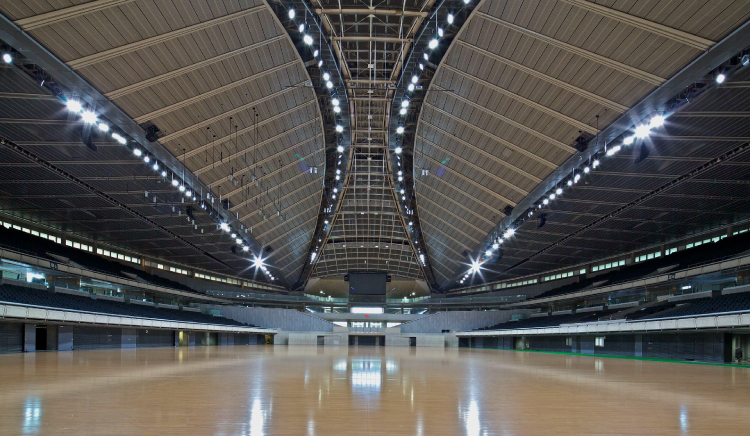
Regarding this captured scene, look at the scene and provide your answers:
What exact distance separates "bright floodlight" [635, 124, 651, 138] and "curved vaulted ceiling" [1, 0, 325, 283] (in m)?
17.8

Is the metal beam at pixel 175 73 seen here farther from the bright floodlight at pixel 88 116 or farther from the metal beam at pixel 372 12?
the metal beam at pixel 372 12

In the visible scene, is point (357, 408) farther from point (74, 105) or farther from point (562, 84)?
point (562, 84)

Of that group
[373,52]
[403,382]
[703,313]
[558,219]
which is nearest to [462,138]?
[373,52]

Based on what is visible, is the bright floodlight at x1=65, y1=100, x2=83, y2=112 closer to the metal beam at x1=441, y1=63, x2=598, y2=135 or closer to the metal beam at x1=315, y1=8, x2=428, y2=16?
the metal beam at x1=315, y1=8, x2=428, y2=16

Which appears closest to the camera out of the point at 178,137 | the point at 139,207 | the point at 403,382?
the point at 403,382

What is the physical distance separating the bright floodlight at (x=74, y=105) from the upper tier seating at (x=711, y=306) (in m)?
33.1

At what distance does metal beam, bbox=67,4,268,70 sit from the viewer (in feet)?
74.0

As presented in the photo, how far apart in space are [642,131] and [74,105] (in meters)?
25.3

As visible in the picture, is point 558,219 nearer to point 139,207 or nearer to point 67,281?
point 139,207

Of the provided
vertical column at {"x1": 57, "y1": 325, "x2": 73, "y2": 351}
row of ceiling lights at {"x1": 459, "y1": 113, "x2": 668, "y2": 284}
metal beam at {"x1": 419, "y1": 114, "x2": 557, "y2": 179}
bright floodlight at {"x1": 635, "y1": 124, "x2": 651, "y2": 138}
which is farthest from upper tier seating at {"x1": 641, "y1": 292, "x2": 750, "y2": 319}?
vertical column at {"x1": 57, "y1": 325, "x2": 73, "y2": 351}

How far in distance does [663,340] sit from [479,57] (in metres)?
22.9

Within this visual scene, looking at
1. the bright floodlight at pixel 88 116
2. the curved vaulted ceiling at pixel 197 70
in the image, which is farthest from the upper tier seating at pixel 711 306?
the bright floodlight at pixel 88 116

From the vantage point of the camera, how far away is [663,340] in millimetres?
38531

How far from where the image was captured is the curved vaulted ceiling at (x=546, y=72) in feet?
68.5
